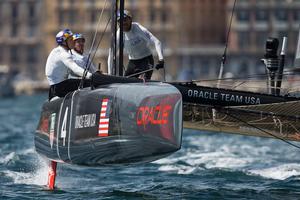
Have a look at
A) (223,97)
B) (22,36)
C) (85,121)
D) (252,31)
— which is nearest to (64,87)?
(85,121)

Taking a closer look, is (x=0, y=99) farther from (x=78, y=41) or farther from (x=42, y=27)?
(x=78, y=41)

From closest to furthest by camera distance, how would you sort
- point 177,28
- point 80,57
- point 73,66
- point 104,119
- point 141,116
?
point 141,116 → point 104,119 → point 73,66 → point 80,57 → point 177,28

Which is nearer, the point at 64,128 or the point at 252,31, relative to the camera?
the point at 64,128

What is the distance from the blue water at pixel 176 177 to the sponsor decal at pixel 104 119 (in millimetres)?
722

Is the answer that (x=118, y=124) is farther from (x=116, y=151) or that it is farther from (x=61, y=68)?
(x=61, y=68)

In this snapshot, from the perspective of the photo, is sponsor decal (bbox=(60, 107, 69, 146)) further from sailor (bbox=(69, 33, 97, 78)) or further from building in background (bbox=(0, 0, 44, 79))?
building in background (bbox=(0, 0, 44, 79))

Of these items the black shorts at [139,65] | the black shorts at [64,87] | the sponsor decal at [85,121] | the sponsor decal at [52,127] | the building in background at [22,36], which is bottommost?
the building in background at [22,36]

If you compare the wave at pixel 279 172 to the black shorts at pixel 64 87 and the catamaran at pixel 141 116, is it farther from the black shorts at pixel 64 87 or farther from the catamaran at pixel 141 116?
the black shorts at pixel 64 87

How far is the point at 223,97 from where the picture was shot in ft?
34.2

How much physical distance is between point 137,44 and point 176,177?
1751 millimetres

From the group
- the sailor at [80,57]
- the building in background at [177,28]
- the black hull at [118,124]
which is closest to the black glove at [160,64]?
the sailor at [80,57]

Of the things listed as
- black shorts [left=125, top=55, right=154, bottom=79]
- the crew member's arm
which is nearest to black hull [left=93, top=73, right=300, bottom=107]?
the crew member's arm

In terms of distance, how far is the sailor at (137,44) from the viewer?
37.6 feet

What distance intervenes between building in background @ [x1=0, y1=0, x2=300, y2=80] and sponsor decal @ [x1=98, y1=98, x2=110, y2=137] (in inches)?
2762
